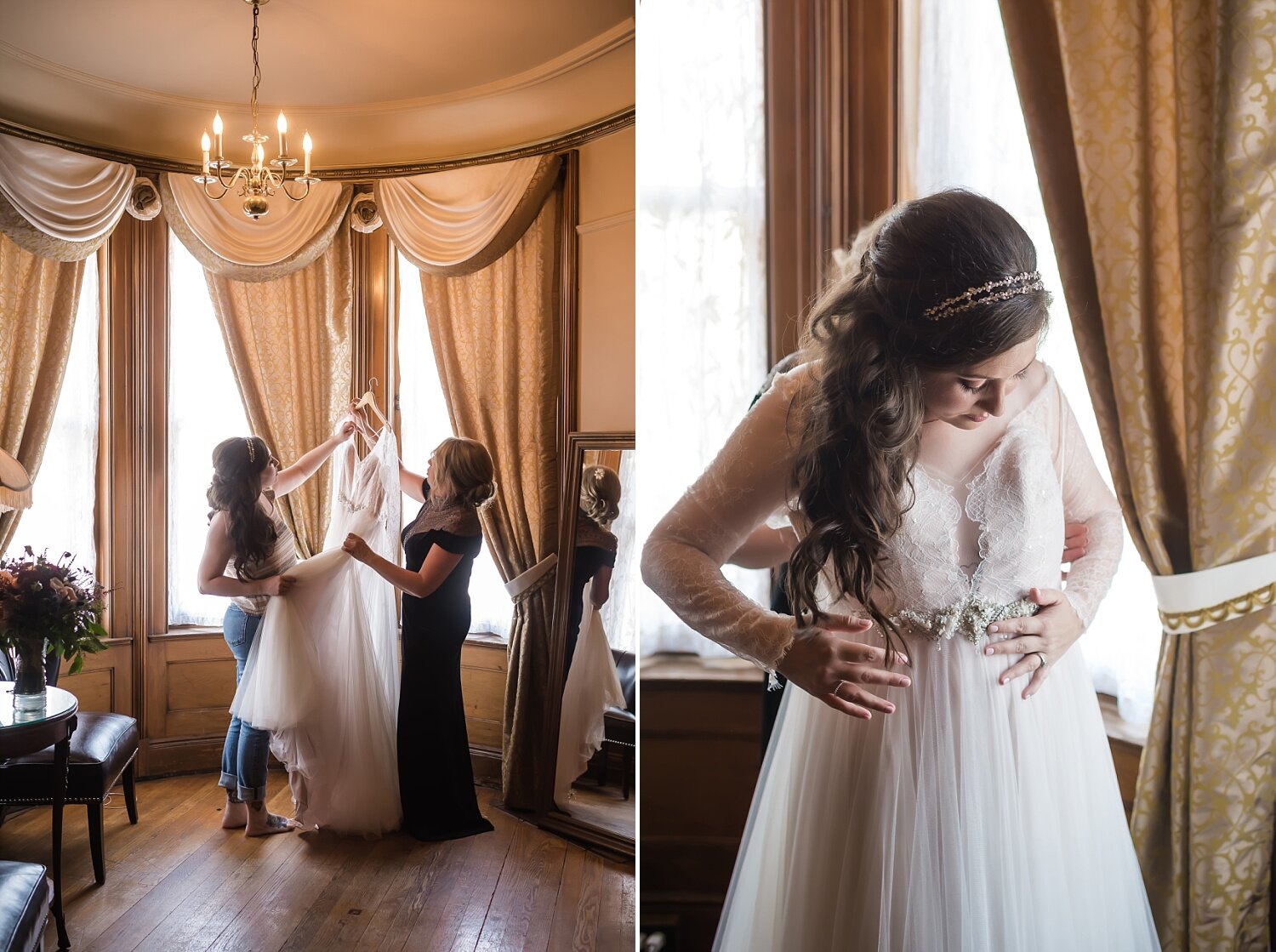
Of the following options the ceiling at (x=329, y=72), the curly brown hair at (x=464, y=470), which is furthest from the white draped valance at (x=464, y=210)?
the curly brown hair at (x=464, y=470)

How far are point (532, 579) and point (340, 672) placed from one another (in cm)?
79

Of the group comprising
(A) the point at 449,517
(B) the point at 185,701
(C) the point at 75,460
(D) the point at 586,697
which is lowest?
(B) the point at 185,701

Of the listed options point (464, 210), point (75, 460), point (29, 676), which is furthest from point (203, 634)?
point (464, 210)

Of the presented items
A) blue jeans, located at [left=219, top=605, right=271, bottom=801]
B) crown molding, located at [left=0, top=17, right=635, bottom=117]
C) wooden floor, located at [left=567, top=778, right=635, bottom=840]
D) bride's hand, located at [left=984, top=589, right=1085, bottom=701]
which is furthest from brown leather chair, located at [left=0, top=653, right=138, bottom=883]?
bride's hand, located at [left=984, top=589, right=1085, bottom=701]

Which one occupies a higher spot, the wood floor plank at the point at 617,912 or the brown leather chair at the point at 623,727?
the brown leather chair at the point at 623,727

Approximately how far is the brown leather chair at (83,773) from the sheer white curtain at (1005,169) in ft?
9.84

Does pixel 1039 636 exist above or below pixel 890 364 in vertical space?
below

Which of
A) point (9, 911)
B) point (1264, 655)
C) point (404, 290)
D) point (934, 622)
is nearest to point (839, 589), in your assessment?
point (934, 622)

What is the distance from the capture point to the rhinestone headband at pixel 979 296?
115 cm

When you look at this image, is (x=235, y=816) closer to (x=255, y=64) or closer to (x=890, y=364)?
(x=255, y=64)

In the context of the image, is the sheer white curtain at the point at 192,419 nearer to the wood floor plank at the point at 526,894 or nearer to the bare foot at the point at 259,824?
the bare foot at the point at 259,824

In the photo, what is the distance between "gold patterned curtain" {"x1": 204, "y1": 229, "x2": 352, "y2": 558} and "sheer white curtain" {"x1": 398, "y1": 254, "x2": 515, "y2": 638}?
26cm

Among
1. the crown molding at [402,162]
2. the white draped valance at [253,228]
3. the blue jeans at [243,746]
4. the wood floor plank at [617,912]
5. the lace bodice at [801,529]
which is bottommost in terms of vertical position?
the wood floor plank at [617,912]

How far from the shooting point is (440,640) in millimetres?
3428
